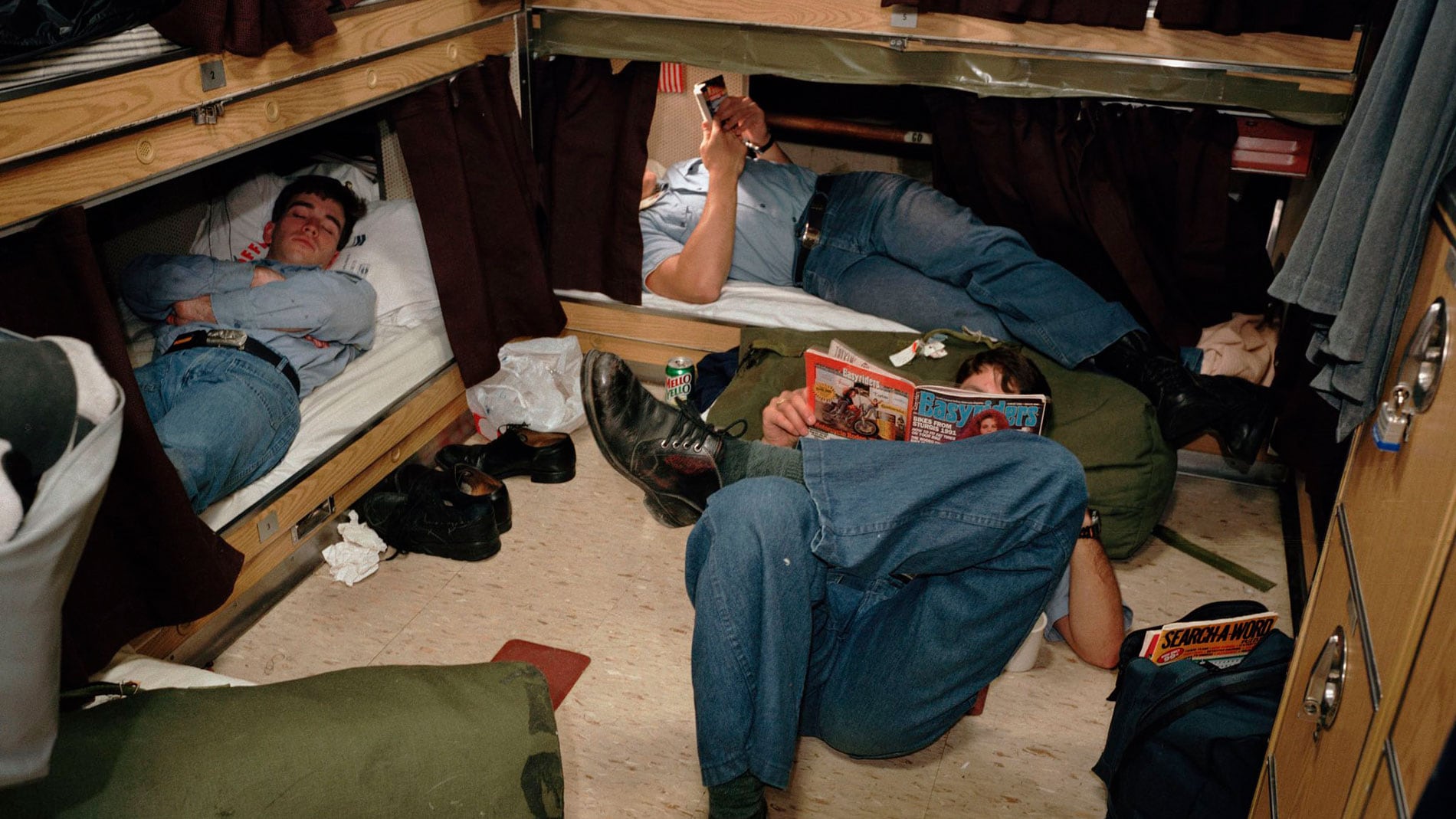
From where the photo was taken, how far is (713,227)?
9.29ft

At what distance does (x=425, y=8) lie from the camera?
A: 2.36m

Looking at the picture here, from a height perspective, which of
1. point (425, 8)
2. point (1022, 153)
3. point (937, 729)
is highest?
point (425, 8)

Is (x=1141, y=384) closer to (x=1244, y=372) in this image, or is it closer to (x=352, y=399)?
(x=1244, y=372)

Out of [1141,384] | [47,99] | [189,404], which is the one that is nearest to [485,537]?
[189,404]

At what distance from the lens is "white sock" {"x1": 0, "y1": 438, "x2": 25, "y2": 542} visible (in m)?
0.62

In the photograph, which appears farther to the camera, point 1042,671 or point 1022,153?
point 1022,153

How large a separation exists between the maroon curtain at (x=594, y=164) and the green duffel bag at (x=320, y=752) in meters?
1.96

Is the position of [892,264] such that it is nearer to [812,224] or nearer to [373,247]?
[812,224]

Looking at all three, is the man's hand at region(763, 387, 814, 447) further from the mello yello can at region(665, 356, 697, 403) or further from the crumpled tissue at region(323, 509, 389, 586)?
the crumpled tissue at region(323, 509, 389, 586)

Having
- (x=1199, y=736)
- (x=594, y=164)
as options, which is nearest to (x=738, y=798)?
(x=1199, y=736)

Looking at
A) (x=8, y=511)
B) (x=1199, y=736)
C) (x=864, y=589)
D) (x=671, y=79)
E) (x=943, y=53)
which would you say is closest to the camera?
(x=8, y=511)

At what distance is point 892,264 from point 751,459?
0.99 m

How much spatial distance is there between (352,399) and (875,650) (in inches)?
53.2

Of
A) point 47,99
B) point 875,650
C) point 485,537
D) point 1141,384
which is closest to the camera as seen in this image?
point 47,99
